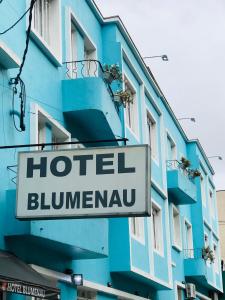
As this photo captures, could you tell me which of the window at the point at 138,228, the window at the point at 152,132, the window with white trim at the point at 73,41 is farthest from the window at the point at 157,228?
the window with white trim at the point at 73,41

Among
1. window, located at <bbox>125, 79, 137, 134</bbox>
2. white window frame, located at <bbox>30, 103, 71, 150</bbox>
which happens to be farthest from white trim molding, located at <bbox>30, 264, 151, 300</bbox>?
window, located at <bbox>125, 79, 137, 134</bbox>

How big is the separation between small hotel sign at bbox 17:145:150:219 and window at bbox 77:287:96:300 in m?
6.33

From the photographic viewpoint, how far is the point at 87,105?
46.1 ft

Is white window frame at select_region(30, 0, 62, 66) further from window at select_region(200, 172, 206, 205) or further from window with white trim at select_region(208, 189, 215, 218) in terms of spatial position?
window with white trim at select_region(208, 189, 215, 218)

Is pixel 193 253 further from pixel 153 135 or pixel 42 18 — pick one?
pixel 42 18

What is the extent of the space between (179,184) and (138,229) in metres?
4.94

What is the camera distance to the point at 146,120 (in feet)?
66.3

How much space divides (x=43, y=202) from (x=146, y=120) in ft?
38.3

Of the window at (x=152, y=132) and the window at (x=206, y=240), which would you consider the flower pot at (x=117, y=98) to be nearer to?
the window at (x=152, y=132)

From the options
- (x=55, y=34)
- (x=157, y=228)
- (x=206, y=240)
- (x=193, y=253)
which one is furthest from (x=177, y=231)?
(x=55, y=34)

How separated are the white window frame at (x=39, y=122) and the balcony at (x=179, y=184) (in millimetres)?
9151

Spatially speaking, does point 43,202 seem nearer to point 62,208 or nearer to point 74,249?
point 62,208

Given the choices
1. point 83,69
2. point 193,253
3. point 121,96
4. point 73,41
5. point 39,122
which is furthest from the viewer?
point 193,253

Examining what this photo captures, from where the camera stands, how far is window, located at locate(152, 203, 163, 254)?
20.3 meters
